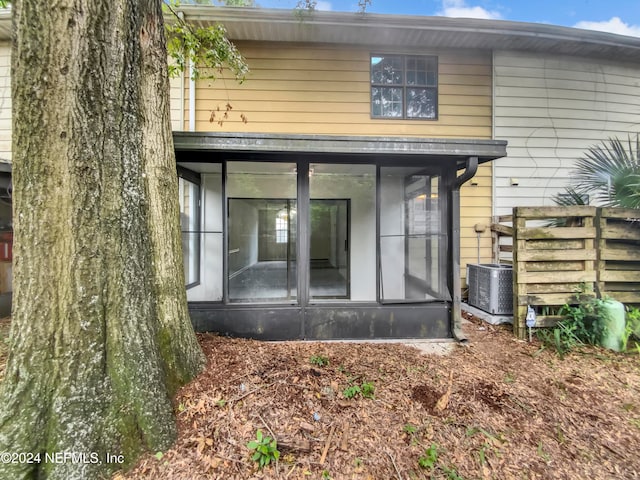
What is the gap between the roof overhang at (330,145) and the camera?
2.99 meters

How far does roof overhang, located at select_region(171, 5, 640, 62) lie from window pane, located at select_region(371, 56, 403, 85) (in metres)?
0.22

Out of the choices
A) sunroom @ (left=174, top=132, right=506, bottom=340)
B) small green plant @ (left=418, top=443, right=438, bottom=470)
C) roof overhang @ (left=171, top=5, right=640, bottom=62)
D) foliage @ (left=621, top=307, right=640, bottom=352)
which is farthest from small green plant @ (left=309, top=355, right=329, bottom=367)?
roof overhang @ (left=171, top=5, right=640, bottom=62)

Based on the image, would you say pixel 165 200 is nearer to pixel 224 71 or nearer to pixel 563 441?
pixel 563 441

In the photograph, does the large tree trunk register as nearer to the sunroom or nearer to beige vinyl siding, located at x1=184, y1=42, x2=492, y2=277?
the sunroom

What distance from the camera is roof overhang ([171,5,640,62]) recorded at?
4.57 m

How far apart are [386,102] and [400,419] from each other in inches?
204

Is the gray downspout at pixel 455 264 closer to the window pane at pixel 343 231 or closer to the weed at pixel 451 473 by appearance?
the window pane at pixel 343 231

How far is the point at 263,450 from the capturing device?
1.56 meters

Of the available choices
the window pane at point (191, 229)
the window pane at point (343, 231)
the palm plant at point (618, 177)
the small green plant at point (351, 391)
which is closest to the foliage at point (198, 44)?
the window pane at point (191, 229)

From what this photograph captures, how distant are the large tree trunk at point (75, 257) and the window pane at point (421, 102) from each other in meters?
4.82

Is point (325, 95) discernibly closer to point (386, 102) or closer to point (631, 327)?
point (386, 102)

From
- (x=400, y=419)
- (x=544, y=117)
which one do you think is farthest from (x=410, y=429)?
(x=544, y=117)

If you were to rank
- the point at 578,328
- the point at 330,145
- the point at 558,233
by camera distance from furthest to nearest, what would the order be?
the point at 558,233 → the point at 578,328 → the point at 330,145

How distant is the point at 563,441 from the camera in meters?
1.81
